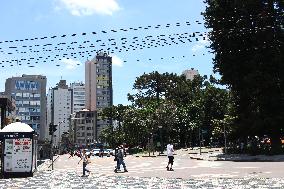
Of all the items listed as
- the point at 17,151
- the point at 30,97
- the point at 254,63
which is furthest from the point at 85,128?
the point at 17,151

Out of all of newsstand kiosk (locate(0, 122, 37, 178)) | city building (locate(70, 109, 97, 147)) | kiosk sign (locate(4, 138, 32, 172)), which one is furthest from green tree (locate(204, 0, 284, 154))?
city building (locate(70, 109, 97, 147))

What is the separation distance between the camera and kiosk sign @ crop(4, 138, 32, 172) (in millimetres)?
25500

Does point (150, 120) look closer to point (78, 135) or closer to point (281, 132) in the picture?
point (281, 132)

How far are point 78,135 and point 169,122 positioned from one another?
112982 millimetres

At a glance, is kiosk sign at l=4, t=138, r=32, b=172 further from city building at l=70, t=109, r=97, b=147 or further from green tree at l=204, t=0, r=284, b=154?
city building at l=70, t=109, r=97, b=147

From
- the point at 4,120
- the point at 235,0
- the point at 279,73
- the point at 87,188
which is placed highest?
the point at 235,0

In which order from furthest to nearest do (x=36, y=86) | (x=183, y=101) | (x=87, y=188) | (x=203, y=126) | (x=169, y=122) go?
1. (x=36, y=86)
2. (x=183, y=101)
3. (x=203, y=126)
4. (x=169, y=122)
5. (x=87, y=188)

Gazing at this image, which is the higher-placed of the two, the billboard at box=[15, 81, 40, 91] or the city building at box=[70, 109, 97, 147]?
the billboard at box=[15, 81, 40, 91]

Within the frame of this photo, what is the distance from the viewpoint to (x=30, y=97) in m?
140

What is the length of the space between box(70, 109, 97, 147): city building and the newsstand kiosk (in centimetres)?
15642

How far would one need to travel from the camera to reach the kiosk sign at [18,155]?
25500mm

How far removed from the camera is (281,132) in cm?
4381

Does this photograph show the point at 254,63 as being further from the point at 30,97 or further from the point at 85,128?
the point at 85,128

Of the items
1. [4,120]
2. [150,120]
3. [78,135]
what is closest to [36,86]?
[78,135]
